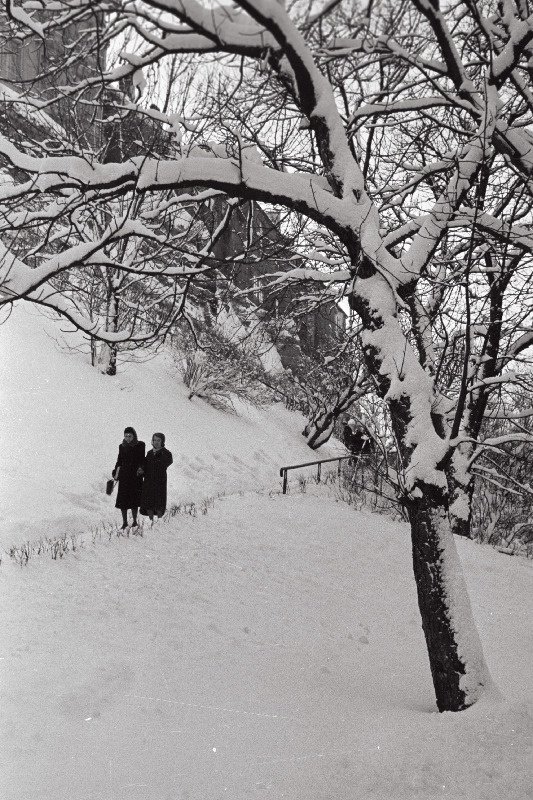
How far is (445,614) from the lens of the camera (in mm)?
3639

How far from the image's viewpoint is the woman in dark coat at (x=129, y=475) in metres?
7.87

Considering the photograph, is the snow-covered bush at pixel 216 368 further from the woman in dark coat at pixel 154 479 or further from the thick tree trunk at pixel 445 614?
the thick tree trunk at pixel 445 614

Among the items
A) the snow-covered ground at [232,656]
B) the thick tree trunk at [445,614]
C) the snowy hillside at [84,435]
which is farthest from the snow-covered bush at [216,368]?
the thick tree trunk at [445,614]

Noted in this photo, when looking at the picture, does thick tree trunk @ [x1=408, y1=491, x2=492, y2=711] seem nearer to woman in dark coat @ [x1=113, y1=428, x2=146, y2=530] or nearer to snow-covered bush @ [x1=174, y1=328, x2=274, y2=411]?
woman in dark coat @ [x1=113, y1=428, x2=146, y2=530]

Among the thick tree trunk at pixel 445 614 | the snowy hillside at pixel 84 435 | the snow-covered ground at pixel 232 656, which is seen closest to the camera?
the snow-covered ground at pixel 232 656

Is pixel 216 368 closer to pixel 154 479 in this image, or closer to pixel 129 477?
pixel 154 479

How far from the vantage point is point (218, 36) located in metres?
2.57

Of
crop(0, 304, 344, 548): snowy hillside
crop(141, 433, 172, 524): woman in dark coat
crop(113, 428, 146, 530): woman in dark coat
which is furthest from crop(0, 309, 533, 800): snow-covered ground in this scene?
crop(113, 428, 146, 530): woman in dark coat

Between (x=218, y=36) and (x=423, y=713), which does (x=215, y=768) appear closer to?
(x=423, y=713)

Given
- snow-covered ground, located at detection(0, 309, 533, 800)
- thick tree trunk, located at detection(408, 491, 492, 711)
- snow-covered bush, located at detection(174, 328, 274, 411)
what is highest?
snow-covered bush, located at detection(174, 328, 274, 411)

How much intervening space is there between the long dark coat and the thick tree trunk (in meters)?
4.98

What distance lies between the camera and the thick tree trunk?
11.6 feet

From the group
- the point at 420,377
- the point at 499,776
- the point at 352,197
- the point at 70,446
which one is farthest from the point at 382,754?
the point at 70,446

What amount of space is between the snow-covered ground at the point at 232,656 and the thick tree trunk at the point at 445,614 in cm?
16
